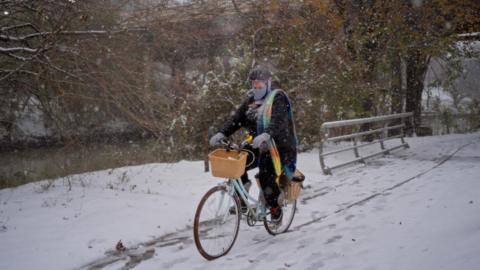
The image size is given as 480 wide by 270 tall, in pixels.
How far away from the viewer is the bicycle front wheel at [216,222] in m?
4.72

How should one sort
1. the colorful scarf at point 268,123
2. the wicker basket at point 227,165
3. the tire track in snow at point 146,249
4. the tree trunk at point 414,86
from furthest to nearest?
the tree trunk at point 414,86, the colorful scarf at point 268,123, the tire track in snow at point 146,249, the wicker basket at point 227,165

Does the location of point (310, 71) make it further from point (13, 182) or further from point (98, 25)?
point (13, 182)

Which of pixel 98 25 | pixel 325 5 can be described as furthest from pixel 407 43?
pixel 98 25

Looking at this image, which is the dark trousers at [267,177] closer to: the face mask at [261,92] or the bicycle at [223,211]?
the bicycle at [223,211]

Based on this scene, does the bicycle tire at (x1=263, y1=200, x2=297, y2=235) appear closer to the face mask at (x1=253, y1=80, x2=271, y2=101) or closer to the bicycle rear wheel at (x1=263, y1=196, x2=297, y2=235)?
the bicycle rear wheel at (x1=263, y1=196, x2=297, y2=235)

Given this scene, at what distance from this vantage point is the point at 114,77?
7699 millimetres

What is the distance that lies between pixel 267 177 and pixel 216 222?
89 centimetres

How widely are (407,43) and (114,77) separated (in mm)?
11796

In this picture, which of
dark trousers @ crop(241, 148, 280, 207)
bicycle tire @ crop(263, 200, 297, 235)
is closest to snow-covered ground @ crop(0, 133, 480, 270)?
bicycle tire @ crop(263, 200, 297, 235)

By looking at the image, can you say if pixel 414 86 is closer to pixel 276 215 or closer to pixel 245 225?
pixel 245 225

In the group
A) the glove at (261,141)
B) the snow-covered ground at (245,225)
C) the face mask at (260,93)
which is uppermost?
the face mask at (260,93)

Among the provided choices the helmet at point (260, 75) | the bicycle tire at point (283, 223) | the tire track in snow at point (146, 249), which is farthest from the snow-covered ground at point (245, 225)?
the helmet at point (260, 75)

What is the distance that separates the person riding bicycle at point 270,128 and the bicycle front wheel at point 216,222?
1.52 ft

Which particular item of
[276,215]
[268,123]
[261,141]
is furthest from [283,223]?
[261,141]
